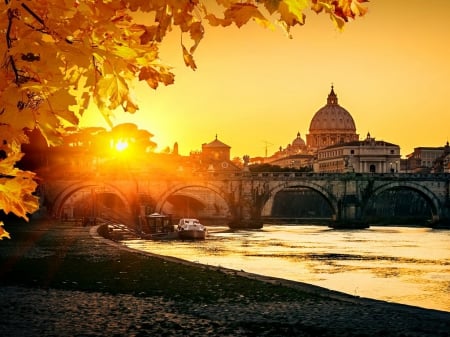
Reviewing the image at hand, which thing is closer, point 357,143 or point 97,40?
point 97,40

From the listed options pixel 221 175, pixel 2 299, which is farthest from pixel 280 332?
pixel 221 175

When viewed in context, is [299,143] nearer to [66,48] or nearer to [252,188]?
[252,188]

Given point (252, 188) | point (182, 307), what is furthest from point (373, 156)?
point (182, 307)

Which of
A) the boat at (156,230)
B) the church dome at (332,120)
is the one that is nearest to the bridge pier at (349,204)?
the boat at (156,230)

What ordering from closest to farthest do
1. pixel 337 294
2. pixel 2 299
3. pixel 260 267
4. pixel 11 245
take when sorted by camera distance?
pixel 2 299, pixel 337 294, pixel 11 245, pixel 260 267

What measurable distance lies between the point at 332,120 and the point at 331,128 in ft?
8.37

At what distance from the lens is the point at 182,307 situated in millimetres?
8852

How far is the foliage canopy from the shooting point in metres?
2.46

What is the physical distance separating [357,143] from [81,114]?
127 meters

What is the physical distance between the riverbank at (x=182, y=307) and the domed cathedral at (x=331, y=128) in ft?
518

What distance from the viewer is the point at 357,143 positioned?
127375 mm

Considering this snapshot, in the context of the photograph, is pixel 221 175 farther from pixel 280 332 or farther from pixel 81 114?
pixel 81 114

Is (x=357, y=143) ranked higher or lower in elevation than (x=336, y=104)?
lower

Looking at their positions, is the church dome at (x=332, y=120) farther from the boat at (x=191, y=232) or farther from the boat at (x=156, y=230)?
the boat at (x=191, y=232)
